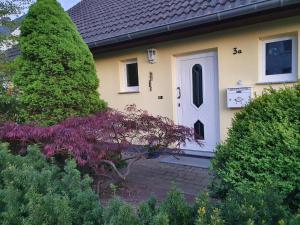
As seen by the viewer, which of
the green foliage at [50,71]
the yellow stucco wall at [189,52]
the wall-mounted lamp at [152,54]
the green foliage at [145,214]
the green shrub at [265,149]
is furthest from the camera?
the wall-mounted lamp at [152,54]

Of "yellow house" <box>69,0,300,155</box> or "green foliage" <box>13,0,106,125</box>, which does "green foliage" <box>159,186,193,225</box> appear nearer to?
"green foliage" <box>13,0,106,125</box>

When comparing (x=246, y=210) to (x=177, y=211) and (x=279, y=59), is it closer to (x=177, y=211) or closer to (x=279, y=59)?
(x=177, y=211)

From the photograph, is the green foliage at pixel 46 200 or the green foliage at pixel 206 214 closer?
the green foliage at pixel 206 214

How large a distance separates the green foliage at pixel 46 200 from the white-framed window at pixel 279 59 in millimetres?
4216

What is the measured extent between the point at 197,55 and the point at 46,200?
495 cm

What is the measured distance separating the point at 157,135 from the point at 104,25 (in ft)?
16.6

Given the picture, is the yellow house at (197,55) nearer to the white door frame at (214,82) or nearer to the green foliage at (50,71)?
the white door frame at (214,82)

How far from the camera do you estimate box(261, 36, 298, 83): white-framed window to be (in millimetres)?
5031

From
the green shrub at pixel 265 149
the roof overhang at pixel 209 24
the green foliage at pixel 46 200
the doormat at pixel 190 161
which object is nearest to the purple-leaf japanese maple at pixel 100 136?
the green foliage at pixel 46 200

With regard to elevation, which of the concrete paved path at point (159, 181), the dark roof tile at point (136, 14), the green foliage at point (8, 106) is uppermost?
the dark roof tile at point (136, 14)

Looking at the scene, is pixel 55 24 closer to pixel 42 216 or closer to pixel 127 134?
pixel 127 134

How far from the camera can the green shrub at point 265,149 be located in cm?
247

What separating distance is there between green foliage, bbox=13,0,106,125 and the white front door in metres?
2.49

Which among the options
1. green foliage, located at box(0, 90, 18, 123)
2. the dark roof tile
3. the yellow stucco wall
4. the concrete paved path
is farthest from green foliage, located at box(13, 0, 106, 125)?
the yellow stucco wall
